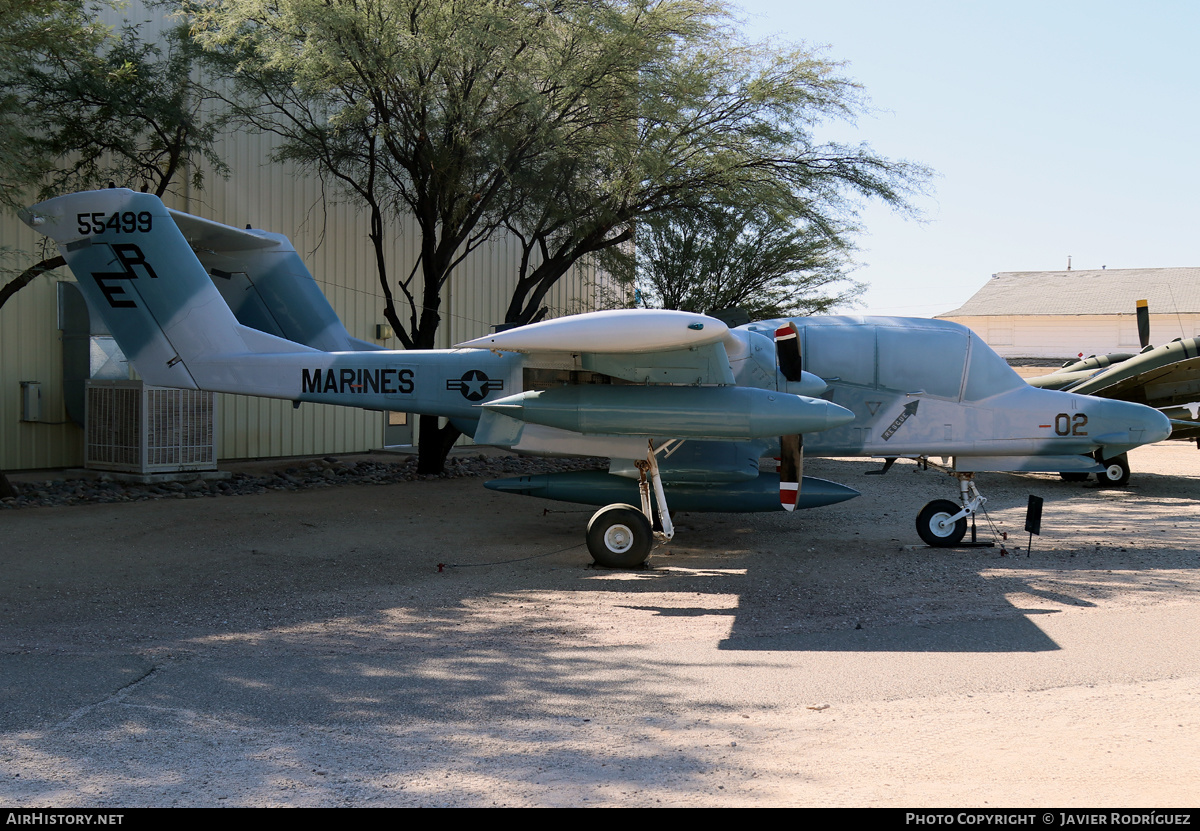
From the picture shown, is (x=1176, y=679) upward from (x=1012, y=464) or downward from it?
downward

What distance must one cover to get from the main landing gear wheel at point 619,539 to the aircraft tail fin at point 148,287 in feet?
13.5

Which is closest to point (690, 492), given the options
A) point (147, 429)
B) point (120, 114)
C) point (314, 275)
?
point (147, 429)

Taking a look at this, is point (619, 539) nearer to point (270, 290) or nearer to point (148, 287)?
point (148, 287)

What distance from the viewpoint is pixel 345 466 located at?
17.2m

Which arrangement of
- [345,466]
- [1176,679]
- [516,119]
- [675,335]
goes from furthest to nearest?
[345,466], [516,119], [675,335], [1176,679]

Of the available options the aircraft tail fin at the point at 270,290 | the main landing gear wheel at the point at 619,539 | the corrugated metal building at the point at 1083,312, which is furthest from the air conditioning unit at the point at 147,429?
the corrugated metal building at the point at 1083,312

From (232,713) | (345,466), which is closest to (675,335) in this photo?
(232,713)

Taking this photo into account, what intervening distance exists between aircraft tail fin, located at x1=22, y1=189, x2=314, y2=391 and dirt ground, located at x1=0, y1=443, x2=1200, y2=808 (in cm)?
201

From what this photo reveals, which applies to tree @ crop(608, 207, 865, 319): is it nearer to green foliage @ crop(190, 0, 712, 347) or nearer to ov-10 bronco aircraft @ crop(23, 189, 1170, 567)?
green foliage @ crop(190, 0, 712, 347)

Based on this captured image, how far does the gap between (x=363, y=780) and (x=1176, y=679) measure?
4446mm

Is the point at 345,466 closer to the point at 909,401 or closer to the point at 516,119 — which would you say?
the point at 516,119

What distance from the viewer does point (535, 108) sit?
12.5 m

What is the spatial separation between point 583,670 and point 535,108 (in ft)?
30.4

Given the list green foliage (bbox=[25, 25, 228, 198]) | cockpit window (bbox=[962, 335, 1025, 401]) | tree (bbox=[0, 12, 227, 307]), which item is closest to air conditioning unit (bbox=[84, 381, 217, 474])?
tree (bbox=[0, 12, 227, 307])
